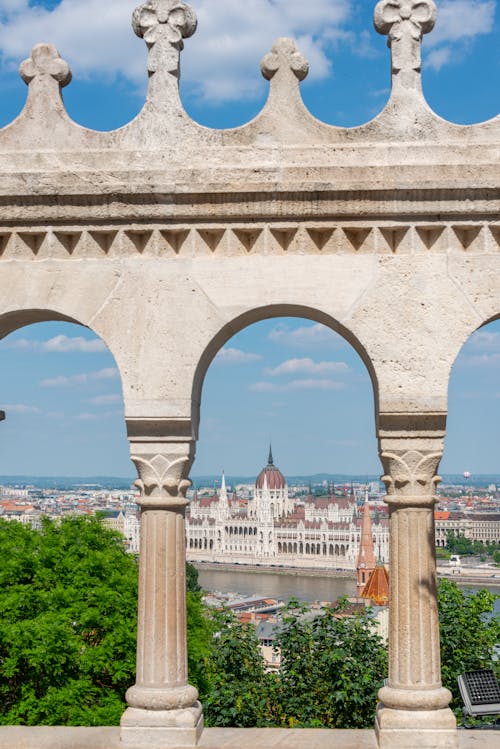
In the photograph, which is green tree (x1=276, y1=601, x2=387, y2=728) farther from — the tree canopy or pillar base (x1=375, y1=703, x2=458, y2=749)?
pillar base (x1=375, y1=703, x2=458, y2=749)

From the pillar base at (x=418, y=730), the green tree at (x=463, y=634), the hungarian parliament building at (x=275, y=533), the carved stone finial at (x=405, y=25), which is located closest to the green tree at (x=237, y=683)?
the green tree at (x=463, y=634)

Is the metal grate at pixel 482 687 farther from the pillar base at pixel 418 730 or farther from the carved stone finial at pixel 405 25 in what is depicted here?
the carved stone finial at pixel 405 25

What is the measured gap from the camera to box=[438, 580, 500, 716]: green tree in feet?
44.2

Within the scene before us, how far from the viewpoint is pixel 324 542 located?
133m

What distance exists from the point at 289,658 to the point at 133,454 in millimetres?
7978

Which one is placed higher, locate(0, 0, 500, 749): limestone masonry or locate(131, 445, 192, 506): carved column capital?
locate(0, 0, 500, 749): limestone masonry

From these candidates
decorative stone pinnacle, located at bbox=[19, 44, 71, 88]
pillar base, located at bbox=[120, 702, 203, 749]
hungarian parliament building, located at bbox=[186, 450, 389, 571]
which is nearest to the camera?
pillar base, located at bbox=[120, 702, 203, 749]

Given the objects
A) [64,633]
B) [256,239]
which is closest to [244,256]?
[256,239]

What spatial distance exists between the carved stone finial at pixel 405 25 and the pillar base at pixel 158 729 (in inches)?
162

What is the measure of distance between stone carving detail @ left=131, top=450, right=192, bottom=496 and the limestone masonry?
0.01 metres

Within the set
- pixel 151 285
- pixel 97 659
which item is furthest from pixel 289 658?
pixel 151 285

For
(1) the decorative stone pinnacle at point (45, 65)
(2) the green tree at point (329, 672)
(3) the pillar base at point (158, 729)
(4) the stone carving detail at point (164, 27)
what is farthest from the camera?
(2) the green tree at point (329, 672)

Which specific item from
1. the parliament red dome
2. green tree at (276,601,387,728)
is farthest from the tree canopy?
the parliament red dome

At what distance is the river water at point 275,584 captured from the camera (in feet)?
325
